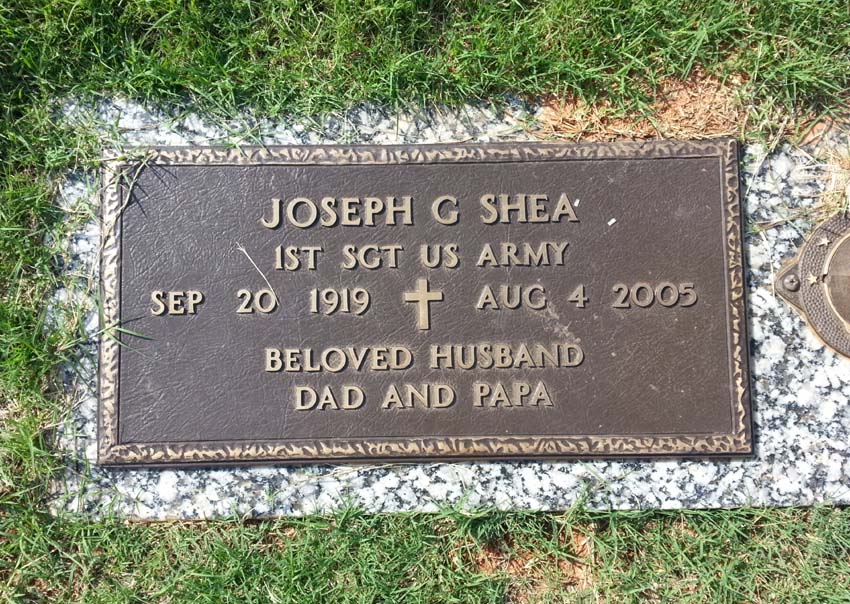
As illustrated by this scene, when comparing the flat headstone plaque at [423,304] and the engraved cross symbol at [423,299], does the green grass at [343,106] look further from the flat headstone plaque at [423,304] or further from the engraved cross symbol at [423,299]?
the engraved cross symbol at [423,299]

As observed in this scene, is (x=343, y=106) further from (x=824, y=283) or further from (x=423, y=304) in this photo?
(x=824, y=283)

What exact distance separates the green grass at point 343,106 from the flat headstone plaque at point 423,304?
0.23 metres

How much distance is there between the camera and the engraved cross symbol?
2199 mm

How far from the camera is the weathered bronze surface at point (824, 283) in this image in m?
2.23

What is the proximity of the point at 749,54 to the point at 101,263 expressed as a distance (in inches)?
91.0

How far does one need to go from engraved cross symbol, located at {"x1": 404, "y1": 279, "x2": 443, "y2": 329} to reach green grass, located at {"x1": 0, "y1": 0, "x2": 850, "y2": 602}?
2.09ft

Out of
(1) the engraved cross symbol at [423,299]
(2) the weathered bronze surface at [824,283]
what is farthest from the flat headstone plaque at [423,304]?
(2) the weathered bronze surface at [824,283]

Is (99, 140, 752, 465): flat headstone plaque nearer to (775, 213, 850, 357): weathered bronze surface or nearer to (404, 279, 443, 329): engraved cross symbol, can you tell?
(404, 279, 443, 329): engraved cross symbol

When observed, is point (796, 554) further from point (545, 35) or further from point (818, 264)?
point (545, 35)

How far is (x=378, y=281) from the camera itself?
222 cm

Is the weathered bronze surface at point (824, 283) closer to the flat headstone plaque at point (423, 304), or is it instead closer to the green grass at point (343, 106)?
the flat headstone plaque at point (423, 304)

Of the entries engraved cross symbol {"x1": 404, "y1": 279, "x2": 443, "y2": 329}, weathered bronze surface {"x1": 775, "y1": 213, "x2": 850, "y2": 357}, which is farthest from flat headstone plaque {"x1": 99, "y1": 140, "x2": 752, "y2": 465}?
weathered bronze surface {"x1": 775, "y1": 213, "x2": 850, "y2": 357}

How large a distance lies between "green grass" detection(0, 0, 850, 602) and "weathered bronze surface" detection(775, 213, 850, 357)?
432 millimetres

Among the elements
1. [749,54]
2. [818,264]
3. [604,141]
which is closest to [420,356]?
[604,141]
